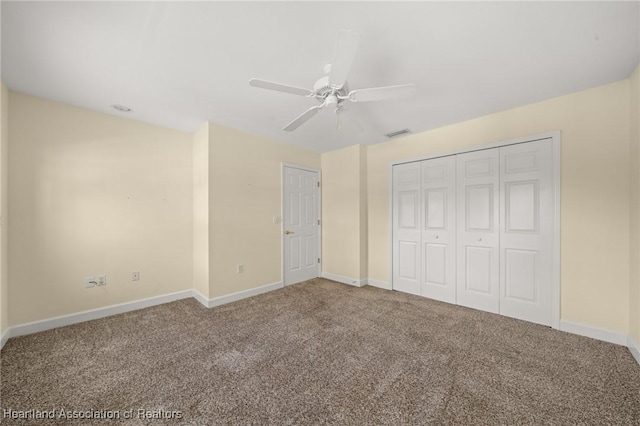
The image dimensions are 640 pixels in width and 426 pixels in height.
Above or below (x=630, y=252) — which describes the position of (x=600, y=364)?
below

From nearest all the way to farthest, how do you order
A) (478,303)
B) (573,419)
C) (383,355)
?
(573,419), (383,355), (478,303)

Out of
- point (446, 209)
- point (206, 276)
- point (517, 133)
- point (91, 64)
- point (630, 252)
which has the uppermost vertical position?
point (91, 64)

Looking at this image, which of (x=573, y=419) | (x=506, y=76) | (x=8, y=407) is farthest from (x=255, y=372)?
(x=506, y=76)

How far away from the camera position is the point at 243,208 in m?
3.60

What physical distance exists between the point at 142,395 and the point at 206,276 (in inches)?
65.4

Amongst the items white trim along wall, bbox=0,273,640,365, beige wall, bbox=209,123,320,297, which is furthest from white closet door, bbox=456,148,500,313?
beige wall, bbox=209,123,320,297

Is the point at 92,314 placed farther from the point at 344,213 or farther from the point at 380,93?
the point at 380,93

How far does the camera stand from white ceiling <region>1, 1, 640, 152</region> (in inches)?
58.6

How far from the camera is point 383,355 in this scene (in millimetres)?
2119

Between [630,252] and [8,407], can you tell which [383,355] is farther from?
[8,407]

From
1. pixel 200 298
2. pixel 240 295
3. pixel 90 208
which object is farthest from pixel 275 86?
pixel 200 298

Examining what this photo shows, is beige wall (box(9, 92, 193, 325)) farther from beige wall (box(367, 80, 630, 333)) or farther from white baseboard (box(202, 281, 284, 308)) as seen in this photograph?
beige wall (box(367, 80, 630, 333))

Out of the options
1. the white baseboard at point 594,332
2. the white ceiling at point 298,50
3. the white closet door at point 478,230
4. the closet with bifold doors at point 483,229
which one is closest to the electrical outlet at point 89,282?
the white ceiling at point 298,50

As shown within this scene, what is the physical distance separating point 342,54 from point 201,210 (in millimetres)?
2793
